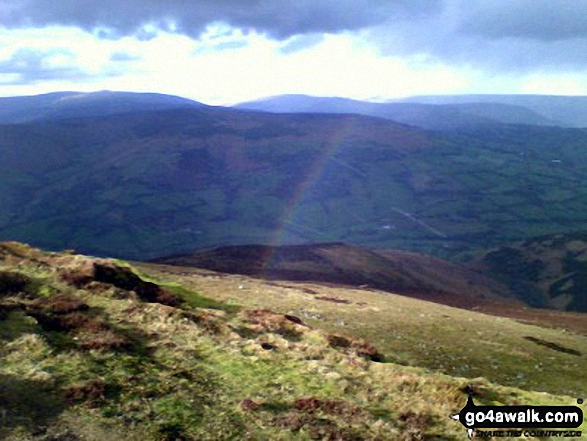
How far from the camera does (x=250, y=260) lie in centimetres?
11488

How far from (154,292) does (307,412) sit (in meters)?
20.2

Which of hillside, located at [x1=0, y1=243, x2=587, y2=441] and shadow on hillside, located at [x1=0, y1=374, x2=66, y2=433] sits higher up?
shadow on hillside, located at [x1=0, y1=374, x2=66, y2=433]

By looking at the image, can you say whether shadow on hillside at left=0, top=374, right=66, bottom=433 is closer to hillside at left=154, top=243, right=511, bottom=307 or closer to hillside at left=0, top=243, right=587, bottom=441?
hillside at left=0, top=243, right=587, bottom=441

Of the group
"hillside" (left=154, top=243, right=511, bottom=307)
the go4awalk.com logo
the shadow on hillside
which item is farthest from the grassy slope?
"hillside" (left=154, top=243, right=511, bottom=307)

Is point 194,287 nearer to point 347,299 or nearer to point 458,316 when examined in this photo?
point 347,299

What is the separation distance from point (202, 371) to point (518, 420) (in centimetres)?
1409

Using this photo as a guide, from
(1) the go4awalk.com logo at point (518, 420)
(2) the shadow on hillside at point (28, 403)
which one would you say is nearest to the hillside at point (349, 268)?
(1) the go4awalk.com logo at point (518, 420)

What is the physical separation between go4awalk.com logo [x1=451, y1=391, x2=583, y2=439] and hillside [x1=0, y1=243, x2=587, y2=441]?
82 centimetres

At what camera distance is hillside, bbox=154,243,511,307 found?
102875 mm

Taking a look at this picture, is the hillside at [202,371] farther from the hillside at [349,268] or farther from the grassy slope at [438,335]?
the hillside at [349,268]

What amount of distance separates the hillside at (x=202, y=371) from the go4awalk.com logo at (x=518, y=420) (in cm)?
82

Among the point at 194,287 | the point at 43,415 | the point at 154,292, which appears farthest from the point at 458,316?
the point at 43,415

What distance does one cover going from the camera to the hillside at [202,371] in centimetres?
1966

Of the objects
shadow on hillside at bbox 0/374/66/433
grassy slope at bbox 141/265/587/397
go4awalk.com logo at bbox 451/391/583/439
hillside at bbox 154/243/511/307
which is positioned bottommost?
hillside at bbox 154/243/511/307
